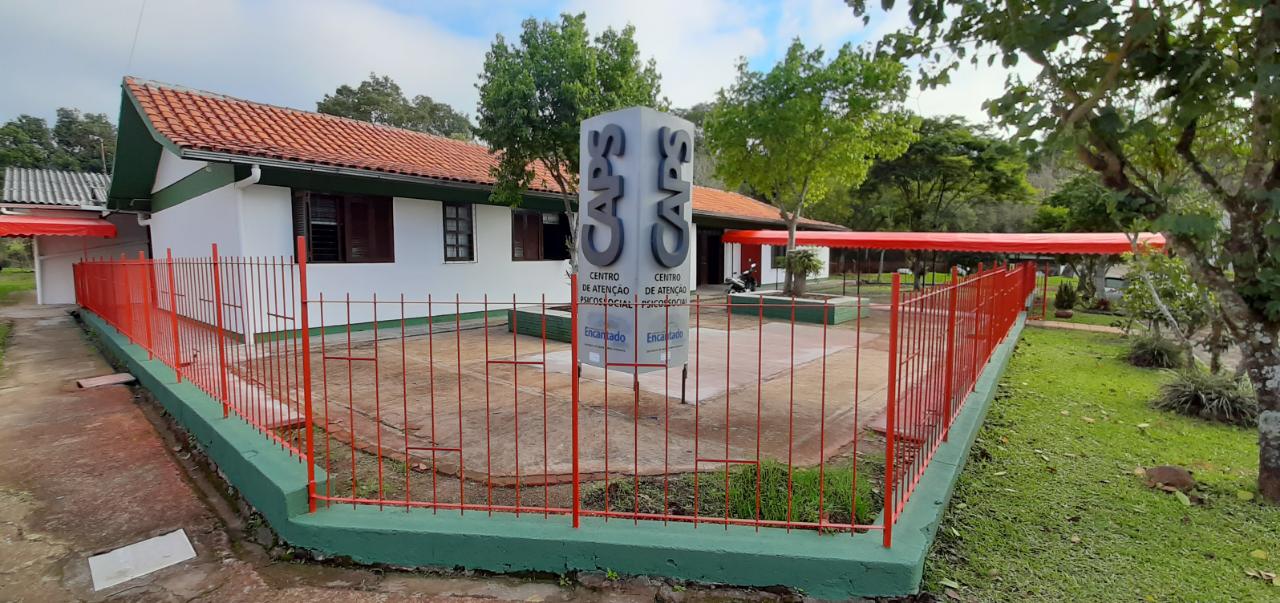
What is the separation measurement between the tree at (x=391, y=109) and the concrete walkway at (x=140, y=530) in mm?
28056

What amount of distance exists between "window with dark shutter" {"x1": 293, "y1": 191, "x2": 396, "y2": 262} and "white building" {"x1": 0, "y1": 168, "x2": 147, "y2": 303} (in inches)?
350

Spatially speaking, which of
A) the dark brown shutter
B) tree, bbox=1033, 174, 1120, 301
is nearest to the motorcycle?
tree, bbox=1033, 174, 1120, 301

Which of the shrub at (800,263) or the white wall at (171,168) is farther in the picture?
the shrub at (800,263)

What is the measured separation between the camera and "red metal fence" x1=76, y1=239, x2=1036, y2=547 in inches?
125

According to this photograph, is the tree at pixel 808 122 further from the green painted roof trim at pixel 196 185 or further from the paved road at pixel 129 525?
the paved road at pixel 129 525

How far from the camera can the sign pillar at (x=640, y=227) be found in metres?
5.58

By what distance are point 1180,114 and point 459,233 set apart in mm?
10383

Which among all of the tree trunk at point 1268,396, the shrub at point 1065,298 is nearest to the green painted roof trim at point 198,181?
the tree trunk at point 1268,396

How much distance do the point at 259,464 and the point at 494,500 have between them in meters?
1.39

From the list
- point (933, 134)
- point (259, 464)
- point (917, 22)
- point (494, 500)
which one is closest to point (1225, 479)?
point (917, 22)

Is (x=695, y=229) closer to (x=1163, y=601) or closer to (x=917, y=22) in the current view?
(x=917, y=22)

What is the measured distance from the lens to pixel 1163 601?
8.49 feet

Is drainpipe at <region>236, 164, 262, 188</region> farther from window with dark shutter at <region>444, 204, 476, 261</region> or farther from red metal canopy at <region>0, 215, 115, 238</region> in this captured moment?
red metal canopy at <region>0, 215, 115, 238</region>

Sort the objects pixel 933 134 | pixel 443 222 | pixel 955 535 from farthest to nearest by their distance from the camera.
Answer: pixel 933 134
pixel 443 222
pixel 955 535
